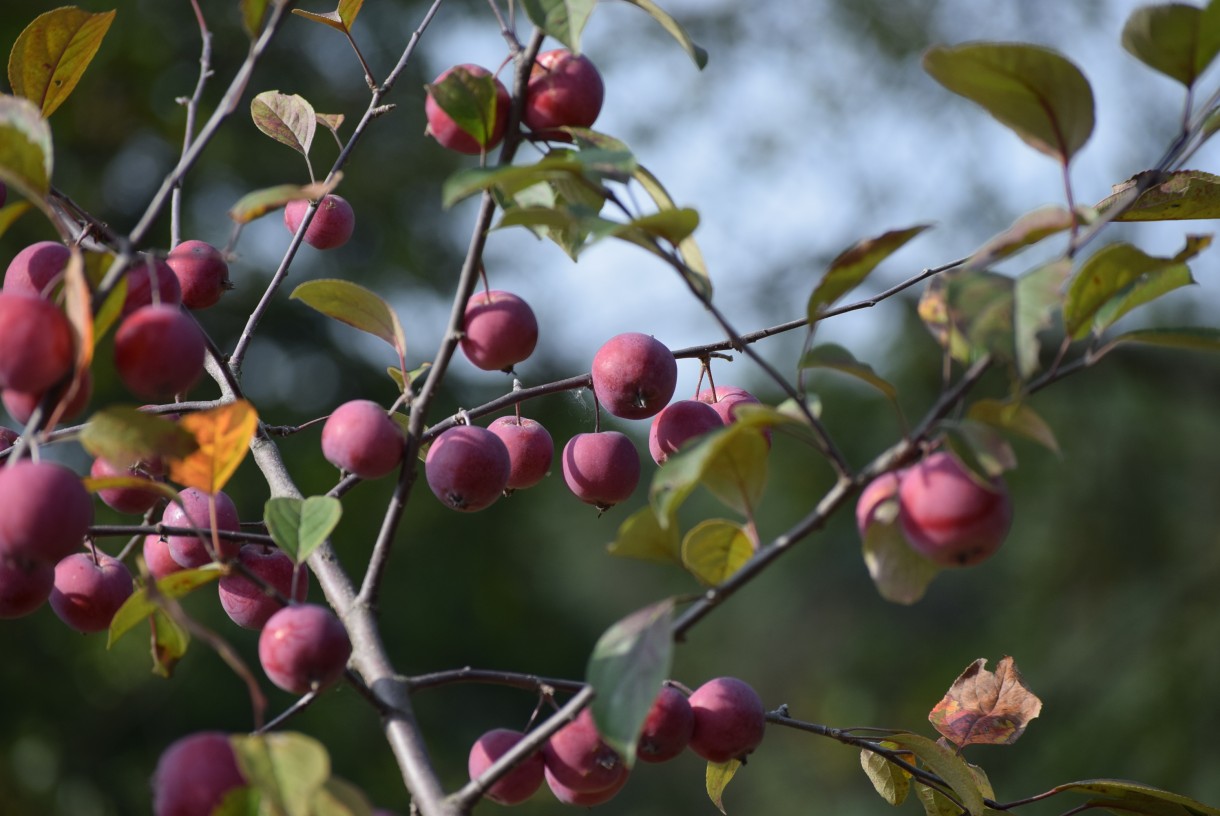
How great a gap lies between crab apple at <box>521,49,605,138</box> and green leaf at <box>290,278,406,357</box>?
146 millimetres

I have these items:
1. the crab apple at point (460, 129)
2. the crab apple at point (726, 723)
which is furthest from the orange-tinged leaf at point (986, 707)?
the crab apple at point (460, 129)

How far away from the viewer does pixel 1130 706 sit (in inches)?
142

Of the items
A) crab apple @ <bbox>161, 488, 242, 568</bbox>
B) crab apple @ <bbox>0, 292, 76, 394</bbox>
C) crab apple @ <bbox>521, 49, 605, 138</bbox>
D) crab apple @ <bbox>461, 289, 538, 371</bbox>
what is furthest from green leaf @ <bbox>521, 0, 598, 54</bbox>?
crab apple @ <bbox>161, 488, 242, 568</bbox>

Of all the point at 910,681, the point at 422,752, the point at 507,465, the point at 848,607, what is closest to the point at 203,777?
the point at 422,752

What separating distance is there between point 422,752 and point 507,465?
206mm

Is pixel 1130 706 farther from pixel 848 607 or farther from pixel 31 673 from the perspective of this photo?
pixel 848 607

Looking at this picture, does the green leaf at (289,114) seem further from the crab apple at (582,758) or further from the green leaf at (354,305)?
the crab apple at (582,758)

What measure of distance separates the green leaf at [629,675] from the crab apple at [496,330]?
208 millimetres

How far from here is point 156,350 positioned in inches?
20.1

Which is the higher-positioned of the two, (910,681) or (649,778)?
(910,681)

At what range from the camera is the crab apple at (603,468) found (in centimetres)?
85

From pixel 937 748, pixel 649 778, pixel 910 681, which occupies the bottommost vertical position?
pixel 649 778

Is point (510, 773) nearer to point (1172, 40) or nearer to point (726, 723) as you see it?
point (726, 723)

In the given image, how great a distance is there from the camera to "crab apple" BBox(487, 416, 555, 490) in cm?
86
